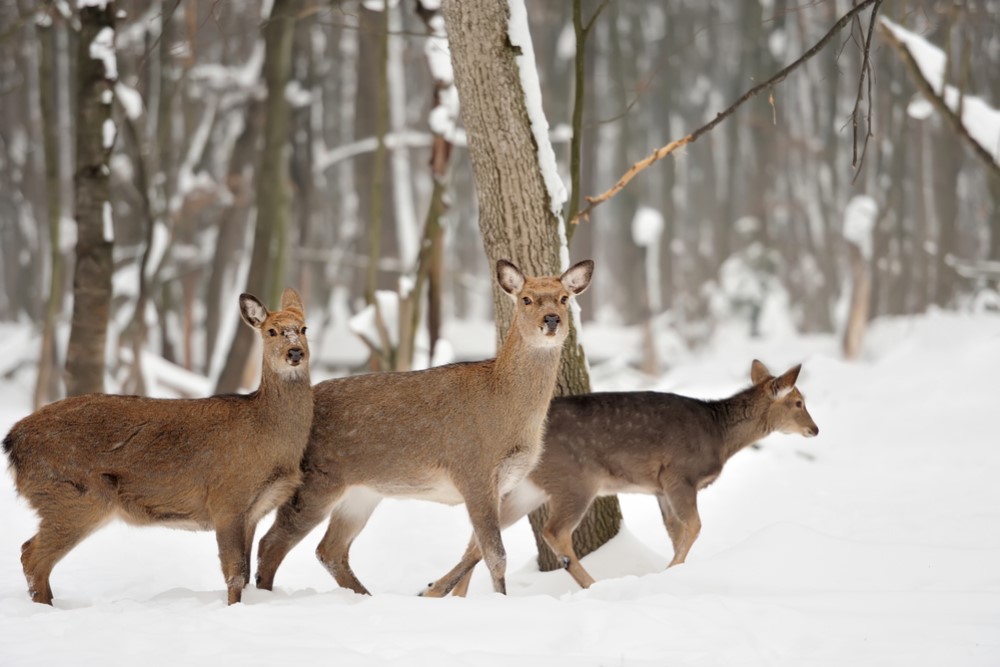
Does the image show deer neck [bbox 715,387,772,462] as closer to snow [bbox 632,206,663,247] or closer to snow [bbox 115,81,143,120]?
snow [bbox 115,81,143,120]

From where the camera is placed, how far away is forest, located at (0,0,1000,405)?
14.0 m

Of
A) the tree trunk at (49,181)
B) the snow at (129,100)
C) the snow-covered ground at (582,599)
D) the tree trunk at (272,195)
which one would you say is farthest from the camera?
the tree trunk at (272,195)

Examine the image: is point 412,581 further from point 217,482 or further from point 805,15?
point 805,15

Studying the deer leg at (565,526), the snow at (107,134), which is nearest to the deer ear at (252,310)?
the deer leg at (565,526)

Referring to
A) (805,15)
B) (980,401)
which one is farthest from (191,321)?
(805,15)

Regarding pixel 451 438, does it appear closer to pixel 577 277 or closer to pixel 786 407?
pixel 577 277

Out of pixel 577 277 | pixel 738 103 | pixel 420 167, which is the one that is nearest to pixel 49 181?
pixel 577 277

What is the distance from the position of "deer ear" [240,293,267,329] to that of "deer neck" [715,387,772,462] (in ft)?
12.1

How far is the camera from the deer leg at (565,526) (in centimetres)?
781

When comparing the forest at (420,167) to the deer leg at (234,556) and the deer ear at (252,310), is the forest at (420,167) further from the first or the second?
the deer leg at (234,556)

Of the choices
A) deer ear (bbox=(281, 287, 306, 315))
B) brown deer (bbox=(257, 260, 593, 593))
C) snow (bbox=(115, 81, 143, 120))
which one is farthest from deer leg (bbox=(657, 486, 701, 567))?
snow (bbox=(115, 81, 143, 120))

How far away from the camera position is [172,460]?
669 cm

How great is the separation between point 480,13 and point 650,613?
4.58m

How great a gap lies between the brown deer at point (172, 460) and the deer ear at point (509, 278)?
1342mm
